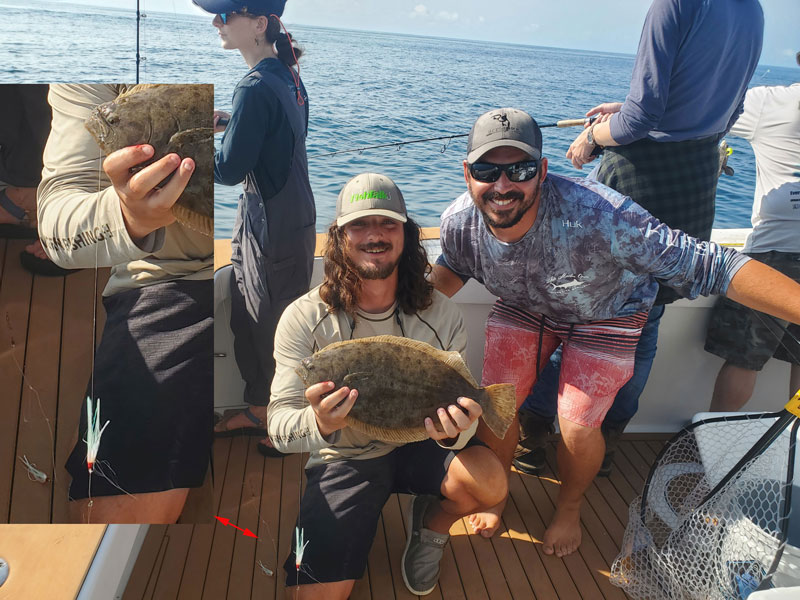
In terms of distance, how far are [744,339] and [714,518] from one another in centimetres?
113

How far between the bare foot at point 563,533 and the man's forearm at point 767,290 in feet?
3.51

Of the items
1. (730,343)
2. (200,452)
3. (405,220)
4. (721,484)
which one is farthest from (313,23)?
(730,343)

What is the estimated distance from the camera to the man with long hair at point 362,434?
1727 mm

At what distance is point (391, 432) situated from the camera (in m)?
1.78

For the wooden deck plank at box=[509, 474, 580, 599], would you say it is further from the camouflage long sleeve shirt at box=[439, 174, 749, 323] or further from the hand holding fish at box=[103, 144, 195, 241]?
the hand holding fish at box=[103, 144, 195, 241]

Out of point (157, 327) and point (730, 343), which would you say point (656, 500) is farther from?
point (157, 327)

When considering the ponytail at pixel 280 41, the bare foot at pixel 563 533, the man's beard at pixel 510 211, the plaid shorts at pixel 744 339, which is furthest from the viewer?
the plaid shorts at pixel 744 339

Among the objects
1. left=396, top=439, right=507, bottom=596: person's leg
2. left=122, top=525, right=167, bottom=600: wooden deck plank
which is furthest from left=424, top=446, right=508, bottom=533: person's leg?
left=122, top=525, right=167, bottom=600: wooden deck plank

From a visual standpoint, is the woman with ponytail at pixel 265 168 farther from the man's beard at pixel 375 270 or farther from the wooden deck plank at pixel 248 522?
the wooden deck plank at pixel 248 522

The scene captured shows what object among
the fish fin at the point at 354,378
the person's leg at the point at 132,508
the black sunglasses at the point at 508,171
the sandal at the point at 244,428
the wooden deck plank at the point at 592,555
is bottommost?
the wooden deck plank at the point at 592,555

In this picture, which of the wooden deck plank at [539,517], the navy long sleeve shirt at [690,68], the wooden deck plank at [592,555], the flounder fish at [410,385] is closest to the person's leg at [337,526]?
the flounder fish at [410,385]

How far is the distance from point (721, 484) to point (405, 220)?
1.42 m

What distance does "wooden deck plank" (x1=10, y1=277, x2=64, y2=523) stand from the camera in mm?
1557

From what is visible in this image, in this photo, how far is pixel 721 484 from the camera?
201 cm
